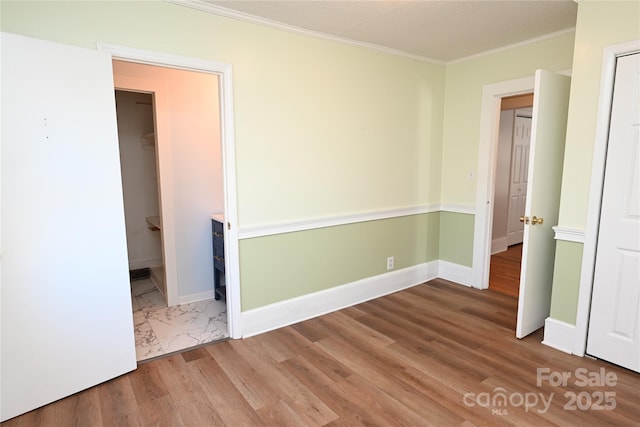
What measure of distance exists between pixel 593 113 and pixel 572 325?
1.47 metres

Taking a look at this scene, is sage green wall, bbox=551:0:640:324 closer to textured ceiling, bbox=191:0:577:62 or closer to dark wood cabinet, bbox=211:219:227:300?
textured ceiling, bbox=191:0:577:62

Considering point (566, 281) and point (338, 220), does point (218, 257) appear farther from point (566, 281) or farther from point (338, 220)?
point (566, 281)

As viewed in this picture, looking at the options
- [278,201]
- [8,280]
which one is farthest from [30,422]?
[278,201]

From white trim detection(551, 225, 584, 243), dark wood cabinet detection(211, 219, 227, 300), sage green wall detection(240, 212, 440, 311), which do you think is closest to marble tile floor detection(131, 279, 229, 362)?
dark wood cabinet detection(211, 219, 227, 300)

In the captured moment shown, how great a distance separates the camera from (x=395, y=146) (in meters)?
3.65

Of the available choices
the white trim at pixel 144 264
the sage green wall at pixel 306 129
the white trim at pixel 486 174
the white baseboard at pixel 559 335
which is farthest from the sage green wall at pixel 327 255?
→ the white trim at pixel 144 264

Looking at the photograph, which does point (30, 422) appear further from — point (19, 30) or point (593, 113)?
point (593, 113)

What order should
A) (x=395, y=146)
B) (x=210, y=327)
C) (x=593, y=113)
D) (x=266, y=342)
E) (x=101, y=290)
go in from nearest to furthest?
(x=101, y=290) → (x=593, y=113) → (x=266, y=342) → (x=210, y=327) → (x=395, y=146)

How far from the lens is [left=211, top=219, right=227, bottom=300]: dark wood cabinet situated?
334 centimetres

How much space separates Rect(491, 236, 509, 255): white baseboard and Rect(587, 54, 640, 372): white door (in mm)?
2977

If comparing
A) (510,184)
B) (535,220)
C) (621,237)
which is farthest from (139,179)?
(510,184)

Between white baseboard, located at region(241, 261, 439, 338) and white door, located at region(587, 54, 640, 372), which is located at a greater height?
white door, located at region(587, 54, 640, 372)

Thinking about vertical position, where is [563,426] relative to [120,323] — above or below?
below

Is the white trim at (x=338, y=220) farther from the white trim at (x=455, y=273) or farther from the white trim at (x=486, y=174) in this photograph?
the white trim at (x=455, y=273)
